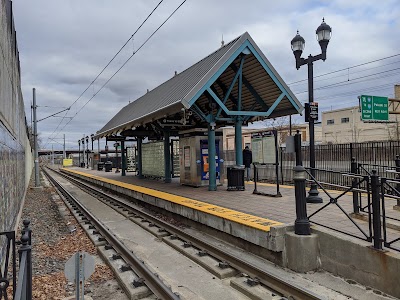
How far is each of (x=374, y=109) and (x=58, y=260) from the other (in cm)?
2473

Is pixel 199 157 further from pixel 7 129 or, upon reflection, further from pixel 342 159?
pixel 7 129

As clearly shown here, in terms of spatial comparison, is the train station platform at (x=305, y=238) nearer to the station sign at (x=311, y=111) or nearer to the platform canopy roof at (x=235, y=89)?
the station sign at (x=311, y=111)

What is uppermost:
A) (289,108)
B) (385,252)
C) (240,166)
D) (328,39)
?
(328,39)

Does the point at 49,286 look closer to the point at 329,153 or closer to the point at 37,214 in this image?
the point at 37,214

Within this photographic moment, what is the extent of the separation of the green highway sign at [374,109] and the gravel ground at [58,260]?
21639 millimetres

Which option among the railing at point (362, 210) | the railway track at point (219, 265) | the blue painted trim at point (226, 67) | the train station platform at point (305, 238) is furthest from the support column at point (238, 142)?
the railing at point (362, 210)

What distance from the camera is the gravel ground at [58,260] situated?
555 cm

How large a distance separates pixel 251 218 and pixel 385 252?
9.95ft

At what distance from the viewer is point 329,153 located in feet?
59.9

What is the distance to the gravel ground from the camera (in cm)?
555

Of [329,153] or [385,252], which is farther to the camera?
[329,153]

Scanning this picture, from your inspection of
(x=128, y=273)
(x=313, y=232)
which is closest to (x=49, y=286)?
(x=128, y=273)

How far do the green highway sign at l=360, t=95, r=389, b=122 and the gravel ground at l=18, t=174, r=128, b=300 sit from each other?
21.6 meters

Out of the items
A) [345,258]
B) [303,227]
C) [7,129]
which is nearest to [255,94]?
[303,227]
